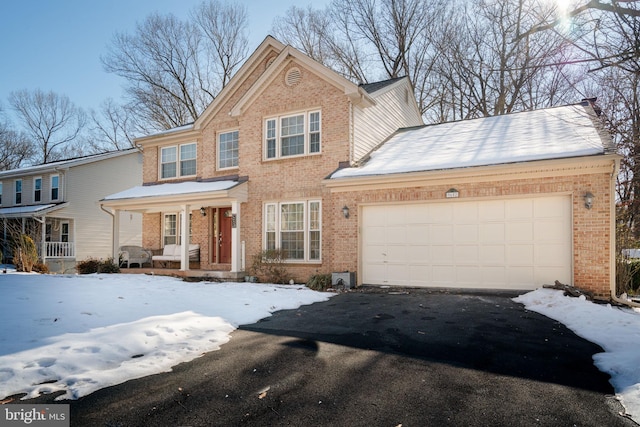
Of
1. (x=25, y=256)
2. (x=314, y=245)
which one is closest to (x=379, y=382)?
(x=314, y=245)

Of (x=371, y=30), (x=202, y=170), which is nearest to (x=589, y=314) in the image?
(x=202, y=170)

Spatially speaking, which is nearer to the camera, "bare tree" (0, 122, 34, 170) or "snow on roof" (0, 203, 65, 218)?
"snow on roof" (0, 203, 65, 218)

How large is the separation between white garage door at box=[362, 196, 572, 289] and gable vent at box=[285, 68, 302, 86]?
5229mm

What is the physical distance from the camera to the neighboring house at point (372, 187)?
346 inches

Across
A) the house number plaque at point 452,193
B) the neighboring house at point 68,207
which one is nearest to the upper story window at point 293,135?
the house number plaque at point 452,193

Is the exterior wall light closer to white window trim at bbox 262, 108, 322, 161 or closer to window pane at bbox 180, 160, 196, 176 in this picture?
white window trim at bbox 262, 108, 322, 161

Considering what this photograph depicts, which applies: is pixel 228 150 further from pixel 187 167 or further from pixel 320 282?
pixel 320 282

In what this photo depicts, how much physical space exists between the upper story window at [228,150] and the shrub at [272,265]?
403cm

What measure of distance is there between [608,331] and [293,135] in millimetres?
10034

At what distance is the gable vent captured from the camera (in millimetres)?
12953

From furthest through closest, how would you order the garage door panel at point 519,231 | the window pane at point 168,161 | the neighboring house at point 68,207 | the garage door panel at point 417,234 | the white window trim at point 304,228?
1. the neighboring house at point 68,207
2. the window pane at point 168,161
3. the white window trim at point 304,228
4. the garage door panel at point 417,234
5. the garage door panel at point 519,231

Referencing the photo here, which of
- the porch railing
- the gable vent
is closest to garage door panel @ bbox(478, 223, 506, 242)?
the gable vent

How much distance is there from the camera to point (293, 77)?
1305 centimetres

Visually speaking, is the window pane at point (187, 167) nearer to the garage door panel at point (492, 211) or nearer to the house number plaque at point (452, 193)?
the house number plaque at point (452, 193)
